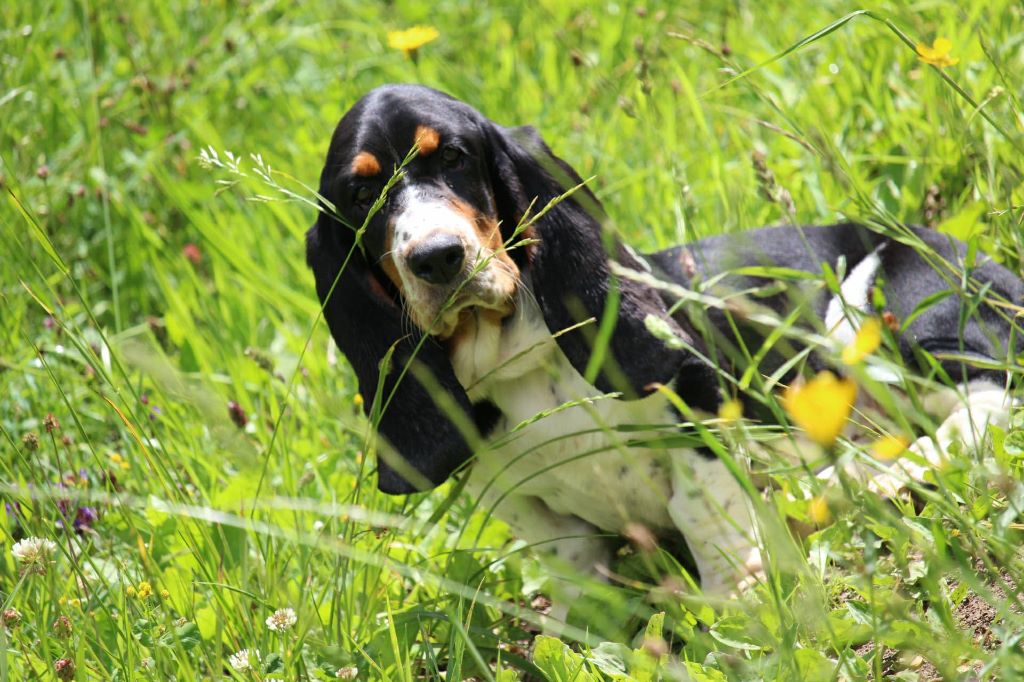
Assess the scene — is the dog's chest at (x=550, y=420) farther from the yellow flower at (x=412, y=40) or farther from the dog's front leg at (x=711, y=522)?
the yellow flower at (x=412, y=40)

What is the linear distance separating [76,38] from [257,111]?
3.73 ft

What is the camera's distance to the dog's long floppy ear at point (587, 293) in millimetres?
2922

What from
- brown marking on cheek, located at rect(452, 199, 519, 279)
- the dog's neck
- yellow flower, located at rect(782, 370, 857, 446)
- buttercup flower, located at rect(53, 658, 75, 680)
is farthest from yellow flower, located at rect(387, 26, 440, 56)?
yellow flower, located at rect(782, 370, 857, 446)

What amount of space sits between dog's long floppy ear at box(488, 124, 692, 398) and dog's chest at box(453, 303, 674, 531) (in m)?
0.08

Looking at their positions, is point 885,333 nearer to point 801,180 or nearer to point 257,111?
point 801,180

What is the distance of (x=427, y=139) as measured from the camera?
3.04m

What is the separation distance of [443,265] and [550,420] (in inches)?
20.6

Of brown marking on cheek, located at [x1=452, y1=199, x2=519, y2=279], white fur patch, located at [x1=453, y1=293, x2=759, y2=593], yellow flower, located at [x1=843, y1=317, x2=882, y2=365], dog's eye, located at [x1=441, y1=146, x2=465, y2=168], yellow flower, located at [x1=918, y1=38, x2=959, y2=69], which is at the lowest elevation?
white fur patch, located at [x1=453, y1=293, x2=759, y2=593]

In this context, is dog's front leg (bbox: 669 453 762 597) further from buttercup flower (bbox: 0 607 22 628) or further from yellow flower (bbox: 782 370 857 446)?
yellow flower (bbox: 782 370 857 446)

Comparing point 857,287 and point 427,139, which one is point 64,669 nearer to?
point 427,139

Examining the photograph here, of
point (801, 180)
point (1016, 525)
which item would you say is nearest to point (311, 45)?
point (801, 180)

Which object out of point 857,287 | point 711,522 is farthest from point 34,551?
point 857,287

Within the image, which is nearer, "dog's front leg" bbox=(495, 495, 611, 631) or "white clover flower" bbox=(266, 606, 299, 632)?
"white clover flower" bbox=(266, 606, 299, 632)

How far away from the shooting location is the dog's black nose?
2715 mm
